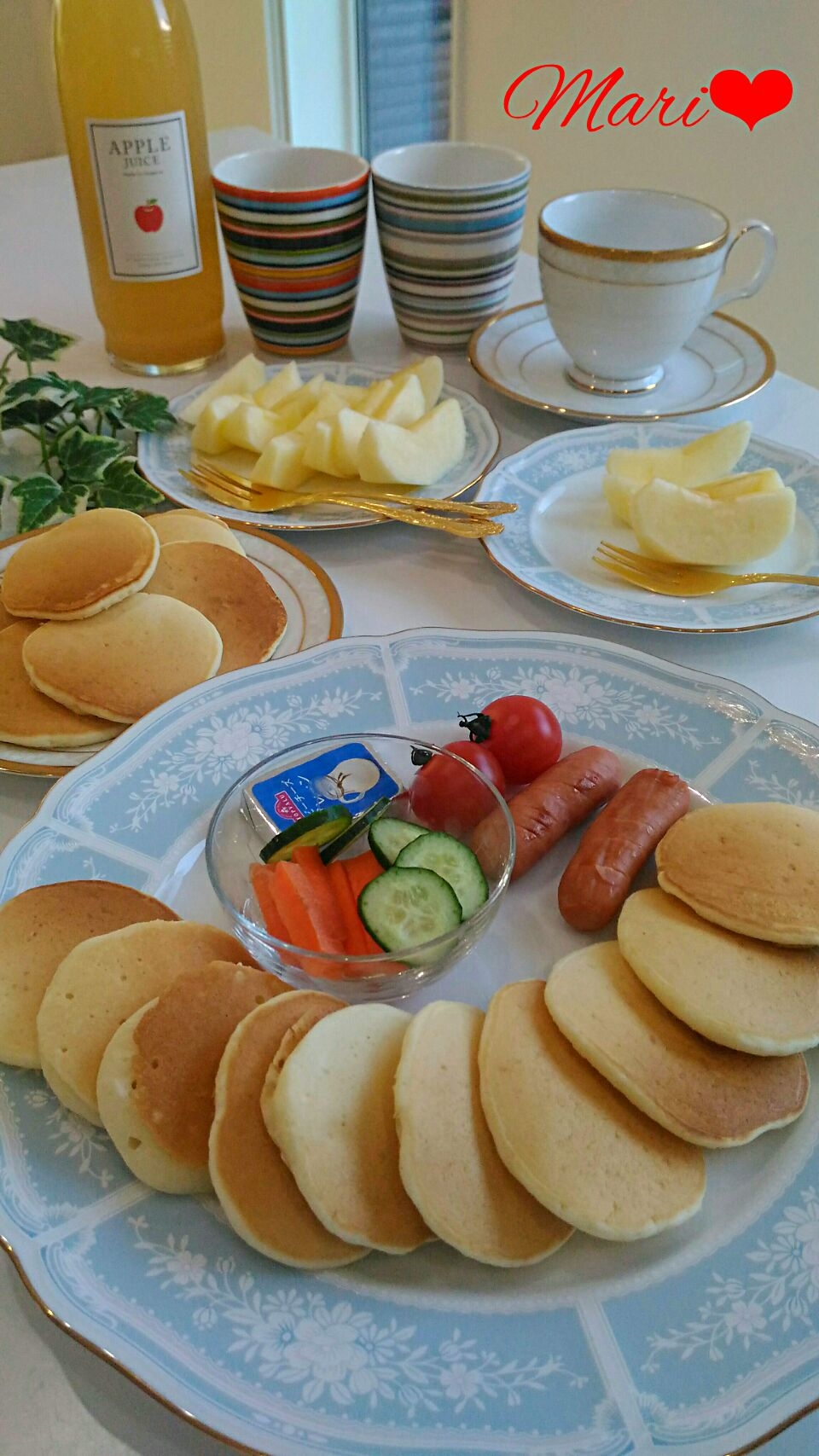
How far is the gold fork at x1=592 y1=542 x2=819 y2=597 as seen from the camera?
1.28m

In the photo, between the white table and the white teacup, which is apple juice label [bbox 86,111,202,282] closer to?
the white table

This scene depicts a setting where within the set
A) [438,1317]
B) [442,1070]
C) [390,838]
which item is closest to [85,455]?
[390,838]

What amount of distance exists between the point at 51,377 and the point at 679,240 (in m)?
1.00

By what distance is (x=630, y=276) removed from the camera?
148 centimetres

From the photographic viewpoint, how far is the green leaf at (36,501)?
136 centimetres

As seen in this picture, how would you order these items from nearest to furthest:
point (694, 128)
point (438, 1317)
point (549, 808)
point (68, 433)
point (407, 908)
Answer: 1. point (438, 1317)
2. point (407, 908)
3. point (549, 808)
4. point (68, 433)
5. point (694, 128)

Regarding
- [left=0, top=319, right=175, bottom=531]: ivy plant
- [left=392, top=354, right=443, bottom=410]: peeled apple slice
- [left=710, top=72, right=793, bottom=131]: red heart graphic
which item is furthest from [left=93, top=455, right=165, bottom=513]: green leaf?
[left=710, top=72, right=793, bottom=131]: red heart graphic

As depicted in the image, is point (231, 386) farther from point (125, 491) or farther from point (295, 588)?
point (295, 588)

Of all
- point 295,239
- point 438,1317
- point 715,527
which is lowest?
point 438,1317

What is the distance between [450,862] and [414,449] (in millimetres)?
700

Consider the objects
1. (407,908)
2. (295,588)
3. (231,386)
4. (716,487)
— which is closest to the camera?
(407,908)

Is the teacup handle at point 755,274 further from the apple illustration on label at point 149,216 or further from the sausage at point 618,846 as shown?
the sausage at point 618,846

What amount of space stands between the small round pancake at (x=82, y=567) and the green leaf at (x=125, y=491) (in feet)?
0.68

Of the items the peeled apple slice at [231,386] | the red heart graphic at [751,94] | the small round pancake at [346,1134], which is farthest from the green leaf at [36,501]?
the red heart graphic at [751,94]
